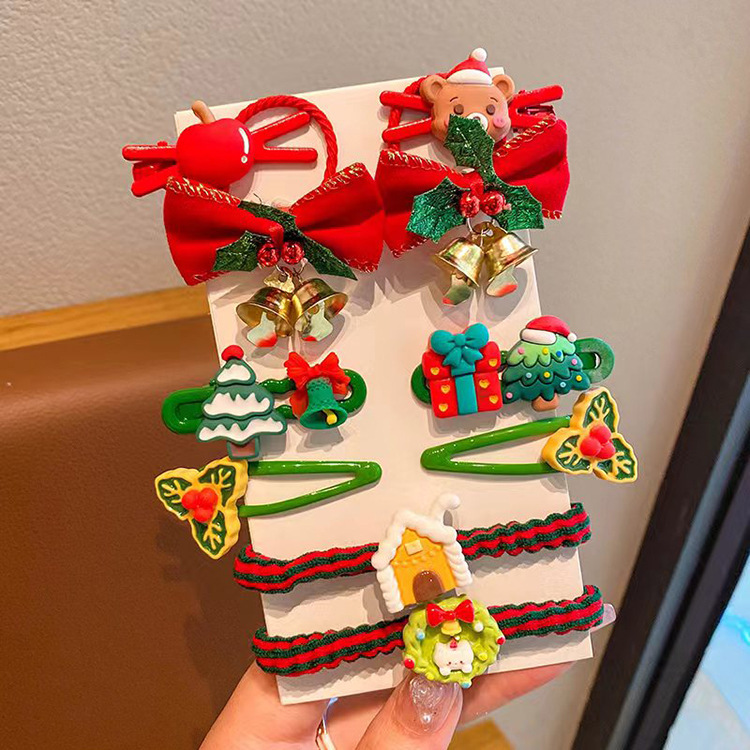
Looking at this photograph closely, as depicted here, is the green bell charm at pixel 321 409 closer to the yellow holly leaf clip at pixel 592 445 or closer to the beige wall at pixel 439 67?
the yellow holly leaf clip at pixel 592 445

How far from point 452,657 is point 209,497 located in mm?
223

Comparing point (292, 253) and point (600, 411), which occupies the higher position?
point (292, 253)

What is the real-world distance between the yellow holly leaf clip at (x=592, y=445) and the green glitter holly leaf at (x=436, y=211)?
0.60 ft

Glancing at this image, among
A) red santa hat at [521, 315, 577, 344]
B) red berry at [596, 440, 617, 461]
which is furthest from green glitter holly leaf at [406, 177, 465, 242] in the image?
red berry at [596, 440, 617, 461]

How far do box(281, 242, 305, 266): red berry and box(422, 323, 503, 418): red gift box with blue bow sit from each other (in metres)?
0.12

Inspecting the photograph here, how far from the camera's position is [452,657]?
1.68 feet

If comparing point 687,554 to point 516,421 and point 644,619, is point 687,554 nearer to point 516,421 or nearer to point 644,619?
point 644,619

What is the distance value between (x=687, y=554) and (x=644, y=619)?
121 mm

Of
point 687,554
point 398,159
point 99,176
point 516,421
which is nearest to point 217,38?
point 99,176

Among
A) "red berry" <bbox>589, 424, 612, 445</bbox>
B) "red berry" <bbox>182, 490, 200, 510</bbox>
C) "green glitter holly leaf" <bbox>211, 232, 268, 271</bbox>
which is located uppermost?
"green glitter holly leaf" <bbox>211, 232, 268, 271</bbox>

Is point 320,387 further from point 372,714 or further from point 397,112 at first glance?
point 372,714

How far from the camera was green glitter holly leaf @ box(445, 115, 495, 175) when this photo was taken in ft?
→ 1.60

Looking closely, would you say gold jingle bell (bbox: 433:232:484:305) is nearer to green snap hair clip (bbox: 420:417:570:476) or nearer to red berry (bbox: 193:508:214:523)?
green snap hair clip (bbox: 420:417:570:476)

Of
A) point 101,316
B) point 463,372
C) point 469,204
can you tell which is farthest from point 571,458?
point 101,316
